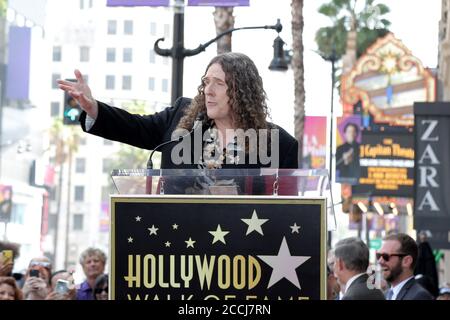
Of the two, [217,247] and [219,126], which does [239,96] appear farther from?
[217,247]

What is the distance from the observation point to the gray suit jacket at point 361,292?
6887mm

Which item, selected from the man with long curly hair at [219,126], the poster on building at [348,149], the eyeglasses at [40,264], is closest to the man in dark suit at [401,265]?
the eyeglasses at [40,264]

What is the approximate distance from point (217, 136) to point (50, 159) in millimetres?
107799

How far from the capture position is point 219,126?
5.11 metres

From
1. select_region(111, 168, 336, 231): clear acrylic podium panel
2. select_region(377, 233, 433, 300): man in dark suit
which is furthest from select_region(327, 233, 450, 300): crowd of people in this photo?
select_region(111, 168, 336, 231): clear acrylic podium panel

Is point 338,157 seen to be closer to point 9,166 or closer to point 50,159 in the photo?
point 9,166

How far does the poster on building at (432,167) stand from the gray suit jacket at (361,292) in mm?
9689

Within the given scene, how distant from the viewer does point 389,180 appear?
117 feet

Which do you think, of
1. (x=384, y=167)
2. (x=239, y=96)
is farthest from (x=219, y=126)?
(x=384, y=167)

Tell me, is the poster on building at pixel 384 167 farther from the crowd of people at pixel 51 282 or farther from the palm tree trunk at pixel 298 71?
the crowd of people at pixel 51 282

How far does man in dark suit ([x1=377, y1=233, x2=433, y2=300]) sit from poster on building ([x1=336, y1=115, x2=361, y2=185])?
26.8 metres

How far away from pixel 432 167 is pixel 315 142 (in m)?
26.0

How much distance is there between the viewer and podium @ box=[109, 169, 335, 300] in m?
4.30
